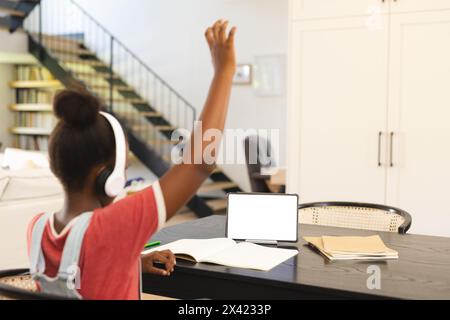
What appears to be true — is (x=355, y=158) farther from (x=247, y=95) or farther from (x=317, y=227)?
(x=247, y=95)

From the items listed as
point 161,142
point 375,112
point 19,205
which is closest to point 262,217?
point 375,112

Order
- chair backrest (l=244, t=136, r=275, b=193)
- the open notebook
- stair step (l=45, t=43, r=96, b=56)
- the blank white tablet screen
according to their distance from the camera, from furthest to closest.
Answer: stair step (l=45, t=43, r=96, b=56) → chair backrest (l=244, t=136, r=275, b=193) → the blank white tablet screen → the open notebook

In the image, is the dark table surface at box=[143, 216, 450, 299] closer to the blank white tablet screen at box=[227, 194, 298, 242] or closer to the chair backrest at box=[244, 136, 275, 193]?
the blank white tablet screen at box=[227, 194, 298, 242]

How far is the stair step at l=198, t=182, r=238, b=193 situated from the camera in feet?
22.7

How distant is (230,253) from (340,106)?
209 centimetres

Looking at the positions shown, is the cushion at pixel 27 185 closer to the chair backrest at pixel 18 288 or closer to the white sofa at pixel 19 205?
the white sofa at pixel 19 205

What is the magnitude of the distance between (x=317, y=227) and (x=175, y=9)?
19.9 ft

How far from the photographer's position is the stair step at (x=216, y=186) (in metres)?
6.92

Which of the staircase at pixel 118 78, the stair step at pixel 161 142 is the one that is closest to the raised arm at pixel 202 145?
the staircase at pixel 118 78

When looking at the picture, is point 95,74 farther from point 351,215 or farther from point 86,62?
point 351,215

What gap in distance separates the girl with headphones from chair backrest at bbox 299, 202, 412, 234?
1557 millimetres

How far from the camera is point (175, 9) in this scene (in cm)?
768

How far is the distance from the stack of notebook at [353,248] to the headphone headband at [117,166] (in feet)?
2.73

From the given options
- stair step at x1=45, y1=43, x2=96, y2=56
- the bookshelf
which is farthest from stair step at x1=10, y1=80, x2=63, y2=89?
stair step at x1=45, y1=43, x2=96, y2=56
